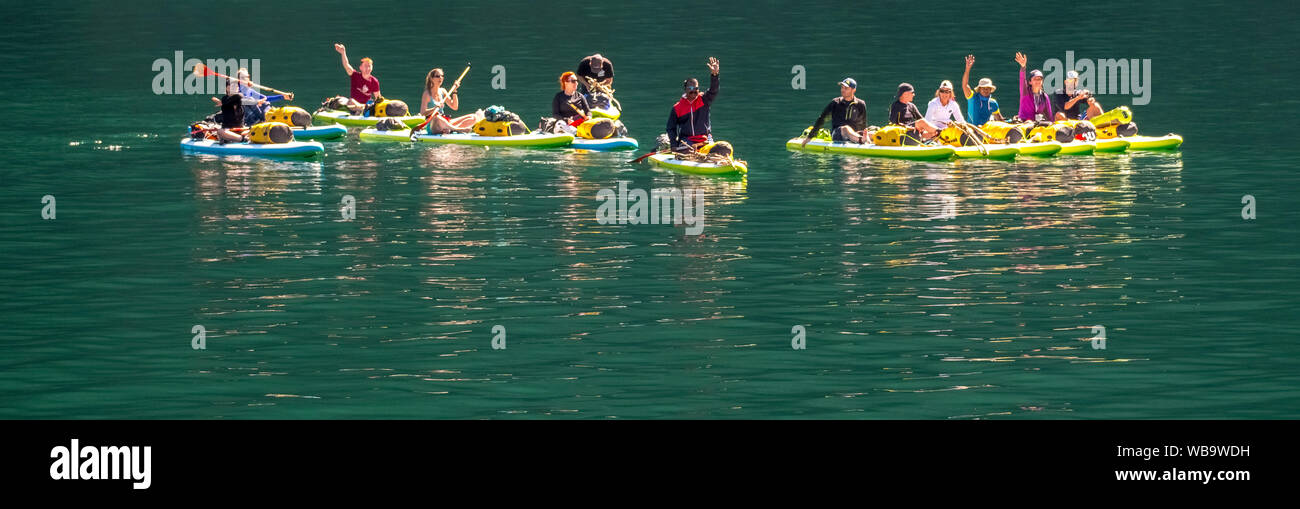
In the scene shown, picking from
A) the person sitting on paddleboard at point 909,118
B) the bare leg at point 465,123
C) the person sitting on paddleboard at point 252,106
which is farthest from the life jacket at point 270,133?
the person sitting on paddleboard at point 909,118

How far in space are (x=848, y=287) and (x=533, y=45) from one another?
58.0 meters

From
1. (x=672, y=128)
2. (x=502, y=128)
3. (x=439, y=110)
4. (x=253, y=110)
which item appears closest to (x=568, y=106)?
(x=502, y=128)

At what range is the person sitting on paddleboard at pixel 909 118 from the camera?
1718 inches

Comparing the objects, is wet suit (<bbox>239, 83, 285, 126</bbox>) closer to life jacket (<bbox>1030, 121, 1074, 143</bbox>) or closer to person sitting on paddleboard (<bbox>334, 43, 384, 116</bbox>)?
person sitting on paddleboard (<bbox>334, 43, 384, 116</bbox>)

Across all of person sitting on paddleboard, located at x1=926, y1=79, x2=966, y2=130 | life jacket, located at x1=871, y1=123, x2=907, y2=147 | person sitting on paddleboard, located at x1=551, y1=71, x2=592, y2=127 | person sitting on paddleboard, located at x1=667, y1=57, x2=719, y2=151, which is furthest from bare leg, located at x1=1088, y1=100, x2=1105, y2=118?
person sitting on paddleboard, located at x1=551, y1=71, x2=592, y2=127

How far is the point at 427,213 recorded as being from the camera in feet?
119

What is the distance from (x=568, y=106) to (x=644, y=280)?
18.0 m

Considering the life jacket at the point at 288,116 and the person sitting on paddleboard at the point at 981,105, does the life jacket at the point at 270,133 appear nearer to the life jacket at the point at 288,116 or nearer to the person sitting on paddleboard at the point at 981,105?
the life jacket at the point at 288,116

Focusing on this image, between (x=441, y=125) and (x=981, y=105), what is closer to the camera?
(x=981, y=105)

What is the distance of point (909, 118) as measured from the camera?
4438 cm

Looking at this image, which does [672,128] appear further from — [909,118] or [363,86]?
[363,86]
